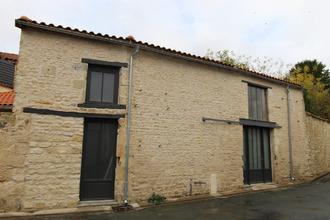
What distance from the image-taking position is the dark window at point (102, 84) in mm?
6734

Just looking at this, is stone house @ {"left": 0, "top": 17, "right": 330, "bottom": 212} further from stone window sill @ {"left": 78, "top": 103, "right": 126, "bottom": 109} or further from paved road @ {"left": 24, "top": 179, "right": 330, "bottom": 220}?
paved road @ {"left": 24, "top": 179, "right": 330, "bottom": 220}

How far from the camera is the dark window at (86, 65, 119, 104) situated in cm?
673

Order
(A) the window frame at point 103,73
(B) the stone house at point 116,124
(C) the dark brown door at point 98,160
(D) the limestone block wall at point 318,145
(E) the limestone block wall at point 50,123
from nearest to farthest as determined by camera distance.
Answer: (E) the limestone block wall at point 50,123, (B) the stone house at point 116,124, (C) the dark brown door at point 98,160, (A) the window frame at point 103,73, (D) the limestone block wall at point 318,145

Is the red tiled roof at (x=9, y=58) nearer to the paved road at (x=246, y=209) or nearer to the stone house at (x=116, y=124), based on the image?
the stone house at (x=116, y=124)

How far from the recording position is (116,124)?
683cm

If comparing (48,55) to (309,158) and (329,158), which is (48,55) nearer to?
(309,158)

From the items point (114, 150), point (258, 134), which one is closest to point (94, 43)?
point (114, 150)

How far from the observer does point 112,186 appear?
6.52 meters

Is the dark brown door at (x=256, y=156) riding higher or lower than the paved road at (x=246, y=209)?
higher

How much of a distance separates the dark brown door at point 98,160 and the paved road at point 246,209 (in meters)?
0.93

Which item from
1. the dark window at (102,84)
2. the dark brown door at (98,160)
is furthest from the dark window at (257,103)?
the dark brown door at (98,160)

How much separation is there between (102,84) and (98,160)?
2.32 m

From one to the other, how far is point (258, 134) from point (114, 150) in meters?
6.59

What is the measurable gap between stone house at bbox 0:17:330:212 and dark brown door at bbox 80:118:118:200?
3 centimetres
